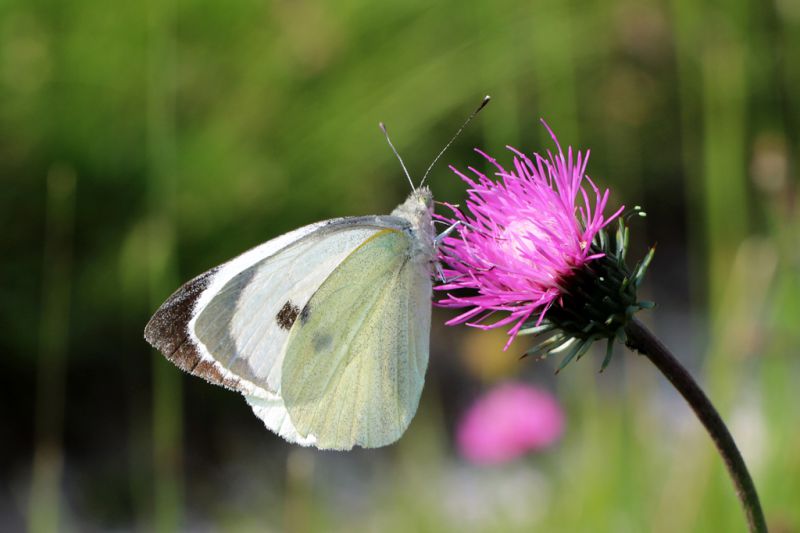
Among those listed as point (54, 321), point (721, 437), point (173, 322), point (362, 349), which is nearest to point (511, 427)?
point (362, 349)

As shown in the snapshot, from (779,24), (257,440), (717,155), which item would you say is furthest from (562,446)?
(779,24)

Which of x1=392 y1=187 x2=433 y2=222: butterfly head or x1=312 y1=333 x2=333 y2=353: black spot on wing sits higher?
Result: x1=392 y1=187 x2=433 y2=222: butterfly head

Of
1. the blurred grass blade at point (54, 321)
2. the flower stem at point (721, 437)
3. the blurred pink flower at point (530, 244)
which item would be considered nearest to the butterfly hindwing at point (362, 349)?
the blurred pink flower at point (530, 244)

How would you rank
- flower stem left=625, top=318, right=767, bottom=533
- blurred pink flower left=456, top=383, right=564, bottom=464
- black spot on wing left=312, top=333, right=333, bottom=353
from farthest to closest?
blurred pink flower left=456, top=383, right=564, bottom=464 → black spot on wing left=312, top=333, right=333, bottom=353 → flower stem left=625, top=318, right=767, bottom=533

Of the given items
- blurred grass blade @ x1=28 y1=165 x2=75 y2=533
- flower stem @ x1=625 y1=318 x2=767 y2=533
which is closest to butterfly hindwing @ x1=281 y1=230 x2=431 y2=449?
flower stem @ x1=625 y1=318 x2=767 y2=533

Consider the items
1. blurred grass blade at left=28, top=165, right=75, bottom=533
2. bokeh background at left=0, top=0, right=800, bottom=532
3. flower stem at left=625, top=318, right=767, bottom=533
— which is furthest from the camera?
blurred grass blade at left=28, top=165, right=75, bottom=533

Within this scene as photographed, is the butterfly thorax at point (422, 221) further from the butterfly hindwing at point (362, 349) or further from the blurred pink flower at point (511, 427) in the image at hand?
the blurred pink flower at point (511, 427)

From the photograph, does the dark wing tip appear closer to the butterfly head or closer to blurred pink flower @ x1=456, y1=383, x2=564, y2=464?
the butterfly head
